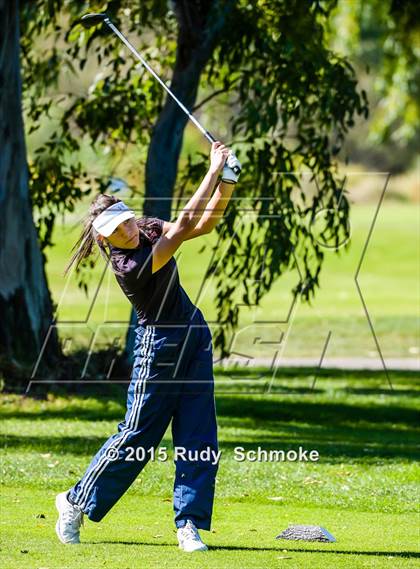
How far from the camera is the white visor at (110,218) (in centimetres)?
648

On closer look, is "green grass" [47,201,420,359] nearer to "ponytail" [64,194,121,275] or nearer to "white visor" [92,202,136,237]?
"ponytail" [64,194,121,275]

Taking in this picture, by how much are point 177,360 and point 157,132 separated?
7877 millimetres

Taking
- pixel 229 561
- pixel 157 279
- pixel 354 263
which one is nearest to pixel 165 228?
pixel 157 279

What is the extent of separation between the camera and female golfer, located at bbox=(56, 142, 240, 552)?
21.4 ft

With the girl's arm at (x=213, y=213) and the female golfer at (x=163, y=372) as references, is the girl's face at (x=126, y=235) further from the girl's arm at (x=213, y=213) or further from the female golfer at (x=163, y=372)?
the girl's arm at (x=213, y=213)

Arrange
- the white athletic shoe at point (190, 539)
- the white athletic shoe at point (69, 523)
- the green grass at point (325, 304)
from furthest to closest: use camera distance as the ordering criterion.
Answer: the green grass at point (325, 304), the white athletic shoe at point (69, 523), the white athletic shoe at point (190, 539)

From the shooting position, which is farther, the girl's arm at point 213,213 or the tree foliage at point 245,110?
the tree foliage at point 245,110

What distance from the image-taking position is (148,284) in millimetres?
6547

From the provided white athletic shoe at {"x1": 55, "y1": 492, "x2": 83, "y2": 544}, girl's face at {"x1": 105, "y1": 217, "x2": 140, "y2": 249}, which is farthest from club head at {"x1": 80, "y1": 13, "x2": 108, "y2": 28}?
white athletic shoe at {"x1": 55, "y1": 492, "x2": 83, "y2": 544}

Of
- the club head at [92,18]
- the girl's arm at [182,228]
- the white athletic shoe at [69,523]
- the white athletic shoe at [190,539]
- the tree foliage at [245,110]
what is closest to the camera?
the girl's arm at [182,228]

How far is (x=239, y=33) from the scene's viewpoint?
14.3m

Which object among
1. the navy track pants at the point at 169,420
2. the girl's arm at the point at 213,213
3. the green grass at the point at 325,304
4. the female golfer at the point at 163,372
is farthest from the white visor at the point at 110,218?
the green grass at the point at 325,304

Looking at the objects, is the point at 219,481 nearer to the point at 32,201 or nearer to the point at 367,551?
the point at 367,551

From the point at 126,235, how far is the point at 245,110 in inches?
320
